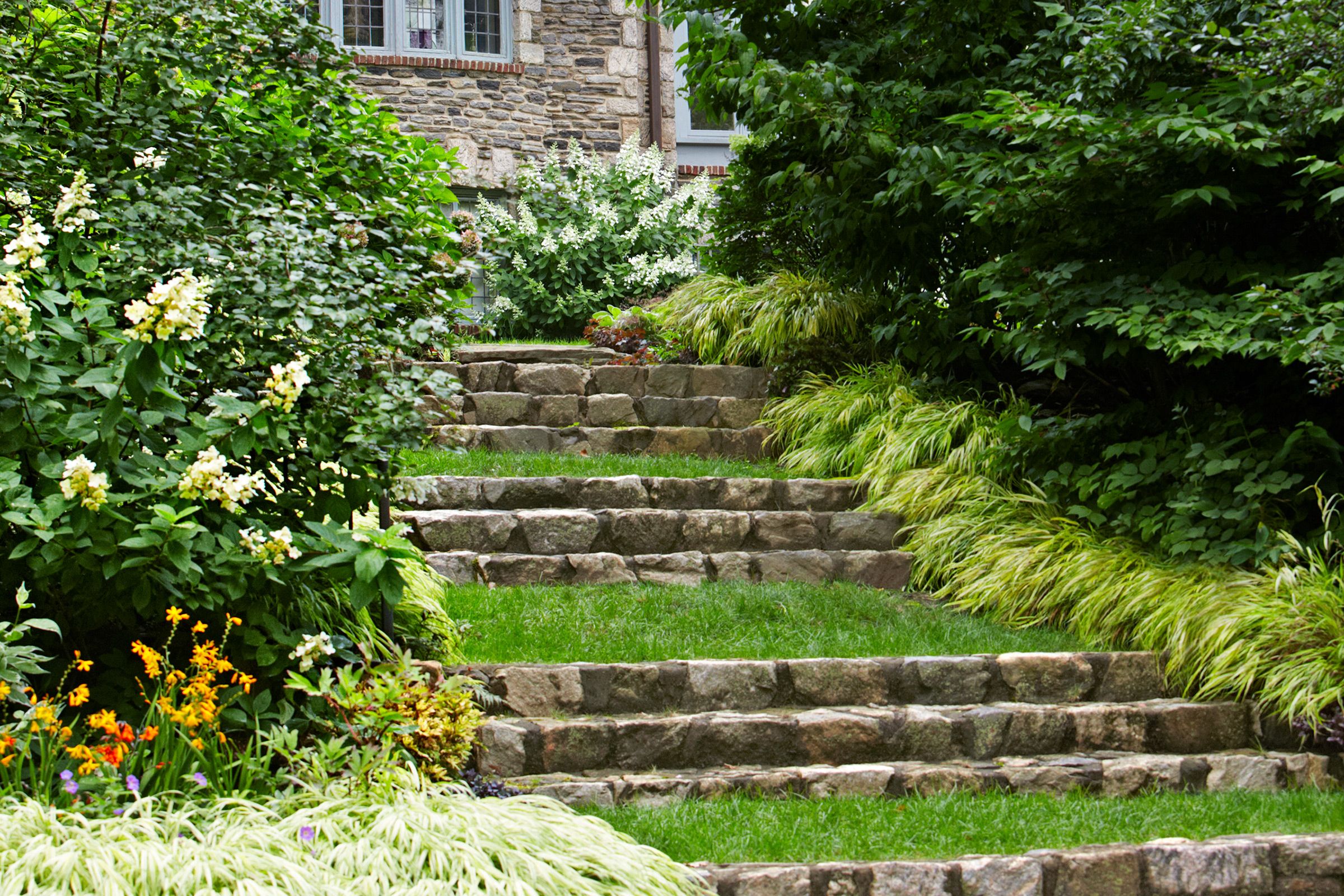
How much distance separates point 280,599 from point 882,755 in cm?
194

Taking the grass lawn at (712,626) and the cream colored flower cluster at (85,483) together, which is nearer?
the cream colored flower cluster at (85,483)

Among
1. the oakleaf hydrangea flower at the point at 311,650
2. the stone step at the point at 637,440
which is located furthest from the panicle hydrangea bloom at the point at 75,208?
the stone step at the point at 637,440

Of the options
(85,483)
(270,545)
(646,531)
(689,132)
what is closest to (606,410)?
(646,531)

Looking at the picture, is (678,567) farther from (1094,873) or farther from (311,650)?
(1094,873)

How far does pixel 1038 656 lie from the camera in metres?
4.16

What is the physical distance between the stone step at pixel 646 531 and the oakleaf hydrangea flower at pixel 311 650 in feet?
5.94

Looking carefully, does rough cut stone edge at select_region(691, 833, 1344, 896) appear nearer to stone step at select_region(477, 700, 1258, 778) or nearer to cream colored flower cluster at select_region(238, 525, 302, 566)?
stone step at select_region(477, 700, 1258, 778)

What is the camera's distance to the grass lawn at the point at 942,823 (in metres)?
3.06

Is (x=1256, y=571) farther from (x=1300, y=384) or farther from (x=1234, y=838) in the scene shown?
(x=1234, y=838)

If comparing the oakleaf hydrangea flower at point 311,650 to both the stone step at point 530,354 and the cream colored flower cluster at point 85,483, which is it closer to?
the cream colored flower cluster at point 85,483

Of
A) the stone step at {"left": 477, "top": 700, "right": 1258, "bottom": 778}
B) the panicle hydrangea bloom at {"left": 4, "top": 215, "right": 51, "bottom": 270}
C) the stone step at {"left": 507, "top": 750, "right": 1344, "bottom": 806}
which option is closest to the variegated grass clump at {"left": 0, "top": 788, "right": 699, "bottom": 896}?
the stone step at {"left": 507, "top": 750, "right": 1344, "bottom": 806}

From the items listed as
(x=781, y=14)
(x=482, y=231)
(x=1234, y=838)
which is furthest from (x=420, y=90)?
(x=1234, y=838)

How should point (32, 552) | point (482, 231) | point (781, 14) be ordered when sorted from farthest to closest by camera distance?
point (482, 231) < point (781, 14) < point (32, 552)

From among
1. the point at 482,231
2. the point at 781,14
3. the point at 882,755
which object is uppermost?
the point at 781,14
